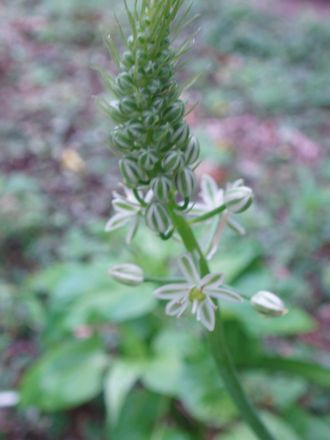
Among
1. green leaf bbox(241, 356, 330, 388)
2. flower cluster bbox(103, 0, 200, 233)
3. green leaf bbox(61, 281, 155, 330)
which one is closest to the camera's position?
flower cluster bbox(103, 0, 200, 233)

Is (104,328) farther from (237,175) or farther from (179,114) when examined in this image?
(179,114)

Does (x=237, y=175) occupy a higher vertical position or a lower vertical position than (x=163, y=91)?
lower

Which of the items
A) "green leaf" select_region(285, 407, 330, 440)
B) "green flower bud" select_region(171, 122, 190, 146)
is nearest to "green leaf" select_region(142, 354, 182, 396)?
"green leaf" select_region(285, 407, 330, 440)

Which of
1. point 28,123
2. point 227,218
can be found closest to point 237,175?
point 28,123

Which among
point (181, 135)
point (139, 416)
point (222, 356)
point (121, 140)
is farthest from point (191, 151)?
point (139, 416)

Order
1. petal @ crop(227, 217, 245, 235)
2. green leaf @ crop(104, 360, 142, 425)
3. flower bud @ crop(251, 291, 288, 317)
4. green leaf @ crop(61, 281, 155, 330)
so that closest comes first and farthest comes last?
flower bud @ crop(251, 291, 288, 317)
petal @ crop(227, 217, 245, 235)
green leaf @ crop(104, 360, 142, 425)
green leaf @ crop(61, 281, 155, 330)

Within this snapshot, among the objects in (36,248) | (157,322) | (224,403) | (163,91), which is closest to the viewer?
(163,91)

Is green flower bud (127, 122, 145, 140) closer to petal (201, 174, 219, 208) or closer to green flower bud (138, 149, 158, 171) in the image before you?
green flower bud (138, 149, 158, 171)
